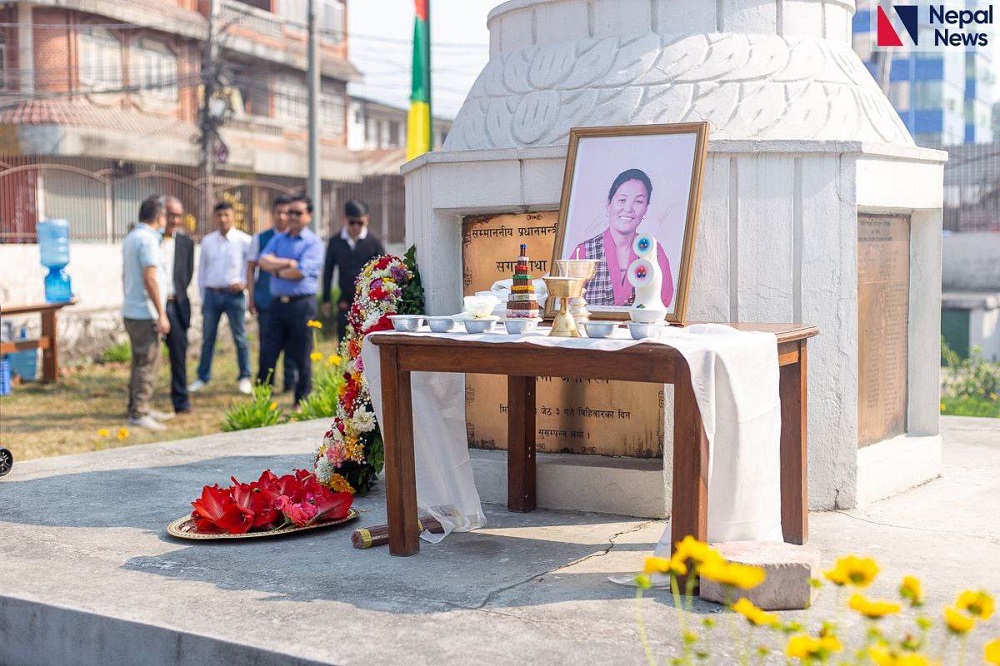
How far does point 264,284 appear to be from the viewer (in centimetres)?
1066

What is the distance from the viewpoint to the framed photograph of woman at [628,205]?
483 centimetres

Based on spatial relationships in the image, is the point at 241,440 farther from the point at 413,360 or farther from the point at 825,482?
the point at 825,482

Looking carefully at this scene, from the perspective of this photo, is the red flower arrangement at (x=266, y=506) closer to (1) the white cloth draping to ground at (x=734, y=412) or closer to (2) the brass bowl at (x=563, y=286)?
(1) the white cloth draping to ground at (x=734, y=412)

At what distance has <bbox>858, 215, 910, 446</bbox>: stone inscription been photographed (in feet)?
18.6

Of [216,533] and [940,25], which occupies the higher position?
[940,25]

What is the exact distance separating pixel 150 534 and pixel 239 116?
2518 cm

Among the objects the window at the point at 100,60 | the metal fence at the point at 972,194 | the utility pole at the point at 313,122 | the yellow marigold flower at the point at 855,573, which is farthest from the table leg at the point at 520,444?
the window at the point at 100,60

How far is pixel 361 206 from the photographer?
10656mm

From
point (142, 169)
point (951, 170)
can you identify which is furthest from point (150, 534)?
point (142, 169)

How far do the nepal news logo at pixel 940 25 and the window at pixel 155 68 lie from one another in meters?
18.8

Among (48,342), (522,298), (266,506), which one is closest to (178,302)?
(48,342)

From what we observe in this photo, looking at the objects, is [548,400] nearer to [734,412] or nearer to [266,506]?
[266,506]

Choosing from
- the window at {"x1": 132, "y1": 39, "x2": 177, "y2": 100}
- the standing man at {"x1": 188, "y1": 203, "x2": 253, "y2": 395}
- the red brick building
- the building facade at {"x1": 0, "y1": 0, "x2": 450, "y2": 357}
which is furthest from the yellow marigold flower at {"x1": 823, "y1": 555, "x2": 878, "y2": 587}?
the window at {"x1": 132, "y1": 39, "x2": 177, "y2": 100}

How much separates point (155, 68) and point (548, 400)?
76.8 feet
